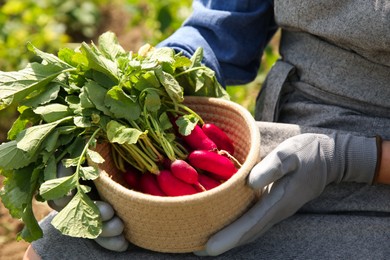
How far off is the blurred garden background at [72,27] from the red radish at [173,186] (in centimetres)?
90

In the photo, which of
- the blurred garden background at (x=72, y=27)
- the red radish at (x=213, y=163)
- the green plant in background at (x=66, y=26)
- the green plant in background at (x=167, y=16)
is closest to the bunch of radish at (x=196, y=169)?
the red radish at (x=213, y=163)

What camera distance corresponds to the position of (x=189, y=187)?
1.23m

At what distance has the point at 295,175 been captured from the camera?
1.26m

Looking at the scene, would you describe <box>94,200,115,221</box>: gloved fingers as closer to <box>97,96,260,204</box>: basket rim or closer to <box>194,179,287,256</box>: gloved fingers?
<box>97,96,260,204</box>: basket rim

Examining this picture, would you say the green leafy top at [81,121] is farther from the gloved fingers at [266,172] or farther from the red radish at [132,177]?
the gloved fingers at [266,172]

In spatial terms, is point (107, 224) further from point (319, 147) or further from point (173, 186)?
point (319, 147)

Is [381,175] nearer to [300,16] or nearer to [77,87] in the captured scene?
[300,16]

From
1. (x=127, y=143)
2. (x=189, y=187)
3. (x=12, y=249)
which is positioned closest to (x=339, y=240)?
(x=189, y=187)

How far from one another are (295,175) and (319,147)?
0.08 metres

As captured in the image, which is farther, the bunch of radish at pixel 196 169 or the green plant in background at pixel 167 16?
the green plant in background at pixel 167 16

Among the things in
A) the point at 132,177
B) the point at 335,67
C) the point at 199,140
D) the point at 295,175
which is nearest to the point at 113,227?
the point at 132,177

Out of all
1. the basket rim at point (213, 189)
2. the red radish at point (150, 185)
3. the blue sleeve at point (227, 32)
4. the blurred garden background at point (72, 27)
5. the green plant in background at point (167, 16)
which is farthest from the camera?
the green plant in background at point (167, 16)

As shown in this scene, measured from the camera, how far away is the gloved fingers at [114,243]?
4.10 ft

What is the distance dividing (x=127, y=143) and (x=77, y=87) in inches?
6.0
